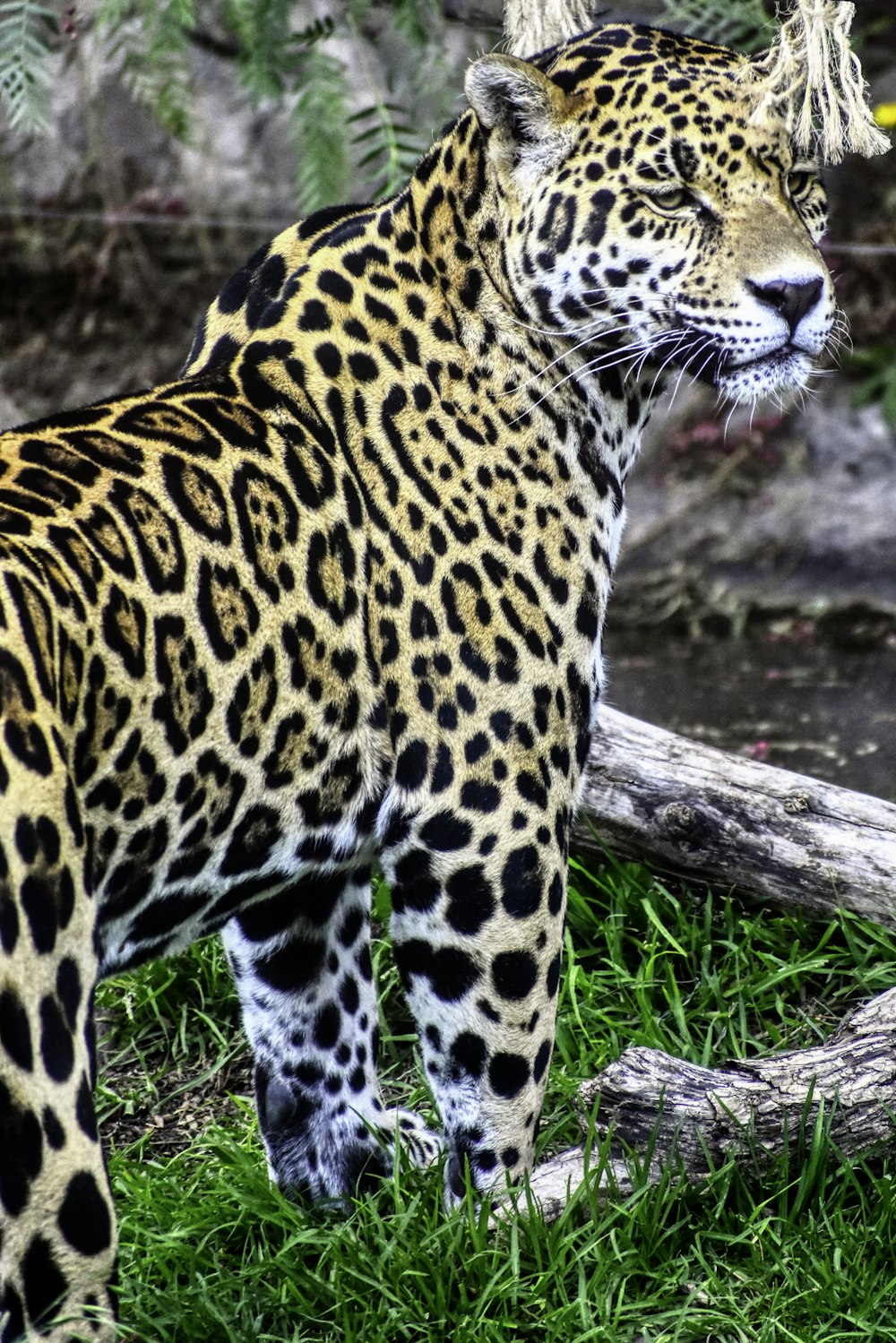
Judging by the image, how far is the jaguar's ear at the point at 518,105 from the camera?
4234mm

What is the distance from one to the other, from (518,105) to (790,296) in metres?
0.84

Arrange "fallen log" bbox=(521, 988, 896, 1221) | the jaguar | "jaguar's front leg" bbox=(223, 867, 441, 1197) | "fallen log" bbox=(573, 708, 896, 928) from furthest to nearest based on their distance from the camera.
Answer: "fallen log" bbox=(573, 708, 896, 928) → "jaguar's front leg" bbox=(223, 867, 441, 1197) → "fallen log" bbox=(521, 988, 896, 1221) → the jaguar

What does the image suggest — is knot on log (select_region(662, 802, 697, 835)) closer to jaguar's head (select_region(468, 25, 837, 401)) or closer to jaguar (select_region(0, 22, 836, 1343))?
jaguar (select_region(0, 22, 836, 1343))

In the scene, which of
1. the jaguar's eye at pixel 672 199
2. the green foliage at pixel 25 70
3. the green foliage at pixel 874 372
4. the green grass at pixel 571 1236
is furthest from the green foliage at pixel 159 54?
the green foliage at pixel 874 372

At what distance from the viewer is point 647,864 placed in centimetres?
604

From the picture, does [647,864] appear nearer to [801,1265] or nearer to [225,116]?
[801,1265]

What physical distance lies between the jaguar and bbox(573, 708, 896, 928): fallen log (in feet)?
4.79

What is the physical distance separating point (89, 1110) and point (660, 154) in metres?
2.64

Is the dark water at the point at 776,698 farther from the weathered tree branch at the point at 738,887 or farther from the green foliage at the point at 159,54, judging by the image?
the green foliage at the point at 159,54

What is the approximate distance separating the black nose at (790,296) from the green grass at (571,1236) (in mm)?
2095

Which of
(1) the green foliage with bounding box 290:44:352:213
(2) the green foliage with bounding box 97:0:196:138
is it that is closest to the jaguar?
(2) the green foliage with bounding box 97:0:196:138

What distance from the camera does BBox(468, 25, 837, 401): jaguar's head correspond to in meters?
4.22

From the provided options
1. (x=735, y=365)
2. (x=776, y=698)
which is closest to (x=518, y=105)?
(x=735, y=365)

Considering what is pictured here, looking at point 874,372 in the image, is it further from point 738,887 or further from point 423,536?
point 423,536
